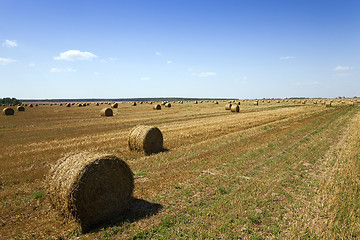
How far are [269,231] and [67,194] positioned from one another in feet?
19.0

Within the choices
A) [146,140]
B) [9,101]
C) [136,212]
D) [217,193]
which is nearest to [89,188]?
[136,212]

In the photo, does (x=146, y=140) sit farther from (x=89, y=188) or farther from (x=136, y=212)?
(x=89, y=188)

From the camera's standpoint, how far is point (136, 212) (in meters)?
7.17

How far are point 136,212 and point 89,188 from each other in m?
1.67

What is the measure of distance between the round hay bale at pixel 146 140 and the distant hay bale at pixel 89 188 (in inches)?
250

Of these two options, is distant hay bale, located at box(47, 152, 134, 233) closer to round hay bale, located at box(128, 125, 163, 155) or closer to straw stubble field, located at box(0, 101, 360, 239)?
straw stubble field, located at box(0, 101, 360, 239)

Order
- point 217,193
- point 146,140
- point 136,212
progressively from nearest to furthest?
point 136,212, point 217,193, point 146,140

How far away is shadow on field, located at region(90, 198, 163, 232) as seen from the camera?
21.9 feet

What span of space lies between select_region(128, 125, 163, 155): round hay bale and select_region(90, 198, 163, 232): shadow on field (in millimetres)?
6341

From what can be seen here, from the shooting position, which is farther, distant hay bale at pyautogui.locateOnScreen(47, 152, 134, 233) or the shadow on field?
the shadow on field

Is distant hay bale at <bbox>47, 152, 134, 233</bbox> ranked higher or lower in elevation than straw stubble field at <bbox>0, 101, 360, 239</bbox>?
higher

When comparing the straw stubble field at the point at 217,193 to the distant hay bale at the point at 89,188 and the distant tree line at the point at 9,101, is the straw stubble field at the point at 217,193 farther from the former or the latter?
the distant tree line at the point at 9,101

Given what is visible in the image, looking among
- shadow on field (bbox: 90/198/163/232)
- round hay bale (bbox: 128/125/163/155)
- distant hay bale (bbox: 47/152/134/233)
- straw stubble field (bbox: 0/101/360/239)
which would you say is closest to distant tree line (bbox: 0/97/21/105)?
straw stubble field (bbox: 0/101/360/239)

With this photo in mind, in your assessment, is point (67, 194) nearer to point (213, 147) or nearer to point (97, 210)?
point (97, 210)
